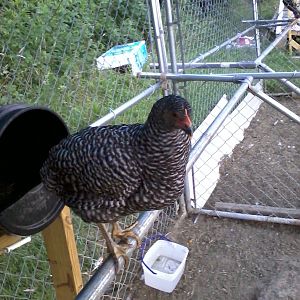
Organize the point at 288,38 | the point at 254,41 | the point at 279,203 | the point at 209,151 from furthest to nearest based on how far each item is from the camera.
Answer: the point at 288,38, the point at 254,41, the point at 209,151, the point at 279,203

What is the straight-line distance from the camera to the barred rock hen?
1792mm

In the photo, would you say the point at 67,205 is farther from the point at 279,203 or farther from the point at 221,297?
the point at 279,203

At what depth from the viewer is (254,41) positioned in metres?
5.70

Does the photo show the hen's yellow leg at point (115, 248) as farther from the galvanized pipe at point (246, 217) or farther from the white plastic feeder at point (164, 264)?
the galvanized pipe at point (246, 217)

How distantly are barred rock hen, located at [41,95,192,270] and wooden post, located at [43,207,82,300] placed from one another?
86 millimetres

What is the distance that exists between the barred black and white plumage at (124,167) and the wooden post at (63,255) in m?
0.09

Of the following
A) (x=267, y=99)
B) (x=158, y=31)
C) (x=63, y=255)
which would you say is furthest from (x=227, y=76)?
(x=63, y=255)

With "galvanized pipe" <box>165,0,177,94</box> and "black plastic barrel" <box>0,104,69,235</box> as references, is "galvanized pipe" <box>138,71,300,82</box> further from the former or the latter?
"black plastic barrel" <box>0,104,69,235</box>

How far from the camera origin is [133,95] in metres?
3.72

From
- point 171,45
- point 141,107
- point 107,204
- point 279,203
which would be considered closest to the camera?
point 107,204

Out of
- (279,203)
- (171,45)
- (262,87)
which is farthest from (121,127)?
(262,87)

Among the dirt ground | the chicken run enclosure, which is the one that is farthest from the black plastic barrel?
the dirt ground

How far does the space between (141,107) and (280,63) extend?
3.09m

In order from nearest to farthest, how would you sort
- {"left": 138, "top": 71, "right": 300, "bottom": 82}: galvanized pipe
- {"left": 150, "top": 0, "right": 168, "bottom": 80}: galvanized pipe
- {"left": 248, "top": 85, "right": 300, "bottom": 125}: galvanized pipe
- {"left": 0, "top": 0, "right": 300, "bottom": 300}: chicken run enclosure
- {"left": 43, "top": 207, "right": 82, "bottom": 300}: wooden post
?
{"left": 43, "top": 207, "right": 82, "bottom": 300}: wooden post, {"left": 0, "top": 0, "right": 300, "bottom": 300}: chicken run enclosure, {"left": 138, "top": 71, "right": 300, "bottom": 82}: galvanized pipe, {"left": 248, "top": 85, "right": 300, "bottom": 125}: galvanized pipe, {"left": 150, "top": 0, "right": 168, "bottom": 80}: galvanized pipe
